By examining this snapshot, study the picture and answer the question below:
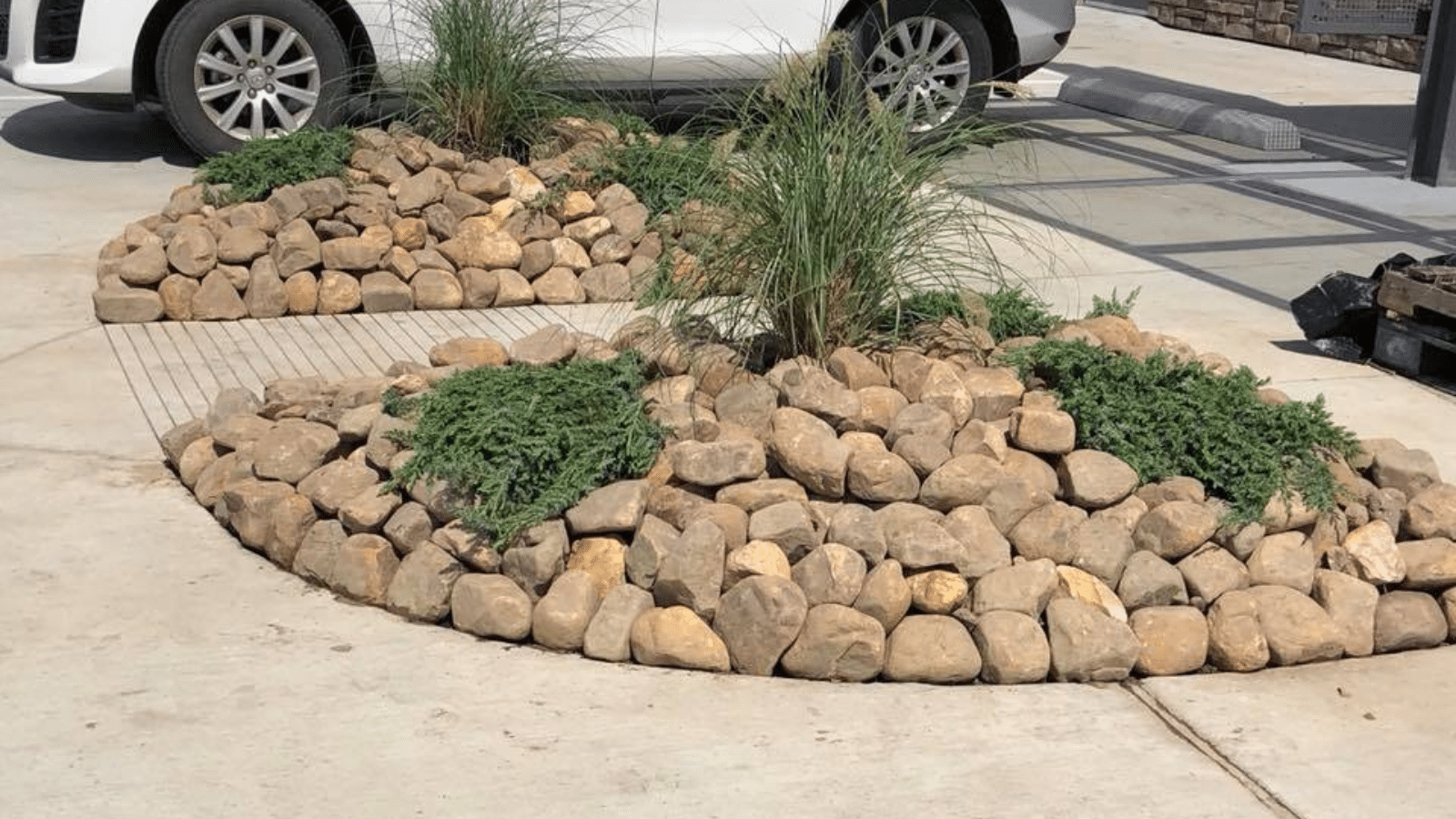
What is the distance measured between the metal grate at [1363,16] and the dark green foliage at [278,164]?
18.6 feet

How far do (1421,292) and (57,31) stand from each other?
665 centimetres

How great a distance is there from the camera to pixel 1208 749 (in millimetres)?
4277

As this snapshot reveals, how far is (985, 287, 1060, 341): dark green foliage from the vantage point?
19.9 ft

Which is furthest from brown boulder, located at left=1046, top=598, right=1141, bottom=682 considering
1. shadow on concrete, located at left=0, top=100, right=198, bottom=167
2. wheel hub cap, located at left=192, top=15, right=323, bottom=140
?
shadow on concrete, located at left=0, top=100, right=198, bottom=167

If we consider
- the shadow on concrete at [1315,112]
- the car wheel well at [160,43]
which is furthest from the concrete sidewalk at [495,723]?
the shadow on concrete at [1315,112]

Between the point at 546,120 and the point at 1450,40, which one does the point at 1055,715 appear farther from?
the point at 1450,40

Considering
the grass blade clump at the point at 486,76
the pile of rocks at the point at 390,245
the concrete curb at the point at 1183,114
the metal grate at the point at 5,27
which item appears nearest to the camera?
the pile of rocks at the point at 390,245

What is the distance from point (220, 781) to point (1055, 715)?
1771 mm

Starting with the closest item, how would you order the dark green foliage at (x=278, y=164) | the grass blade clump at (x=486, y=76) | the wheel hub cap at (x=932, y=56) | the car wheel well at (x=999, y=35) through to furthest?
the dark green foliage at (x=278, y=164), the grass blade clump at (x=486, y=76), the wheel hub cap at (x=932, y=56), the car wheel well at (x=999, y=35)

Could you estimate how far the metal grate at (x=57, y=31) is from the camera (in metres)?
10.0

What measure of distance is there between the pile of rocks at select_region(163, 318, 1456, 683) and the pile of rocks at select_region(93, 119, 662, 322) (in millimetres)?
2309

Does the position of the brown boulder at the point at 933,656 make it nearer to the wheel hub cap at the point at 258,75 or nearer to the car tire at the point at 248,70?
the car tire at the point at 248,70

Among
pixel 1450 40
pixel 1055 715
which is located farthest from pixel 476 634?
pixel 1450 40

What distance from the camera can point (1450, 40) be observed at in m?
10.7
